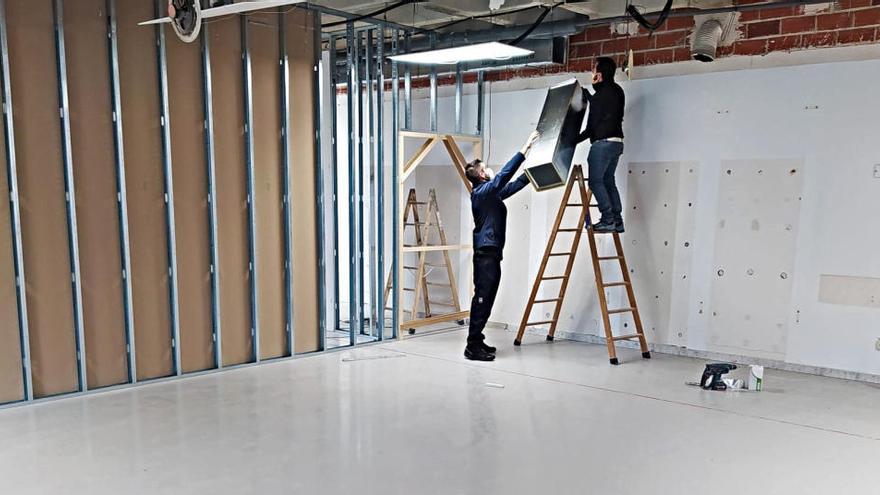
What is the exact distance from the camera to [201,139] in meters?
5.29

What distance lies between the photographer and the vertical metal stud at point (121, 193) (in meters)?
4.76

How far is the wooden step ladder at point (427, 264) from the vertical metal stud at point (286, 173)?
143 centimetres

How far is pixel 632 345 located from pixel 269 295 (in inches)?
138

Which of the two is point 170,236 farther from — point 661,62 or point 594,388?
point 661,62

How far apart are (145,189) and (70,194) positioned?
528 mm

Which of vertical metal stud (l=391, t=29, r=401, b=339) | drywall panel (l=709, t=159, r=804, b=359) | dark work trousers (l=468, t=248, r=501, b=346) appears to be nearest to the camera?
drywall panel (l=709, t=159, r=804, b=359)

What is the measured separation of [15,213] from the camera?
4.44 meters

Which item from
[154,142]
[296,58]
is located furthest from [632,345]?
[154,142]

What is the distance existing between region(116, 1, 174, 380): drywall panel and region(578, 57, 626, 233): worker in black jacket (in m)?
3.69

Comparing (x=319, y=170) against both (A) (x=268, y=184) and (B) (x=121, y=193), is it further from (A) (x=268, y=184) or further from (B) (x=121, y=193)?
(B) (x=121, y=193)

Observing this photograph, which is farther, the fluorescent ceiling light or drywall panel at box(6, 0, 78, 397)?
the fluorescent ceiling light

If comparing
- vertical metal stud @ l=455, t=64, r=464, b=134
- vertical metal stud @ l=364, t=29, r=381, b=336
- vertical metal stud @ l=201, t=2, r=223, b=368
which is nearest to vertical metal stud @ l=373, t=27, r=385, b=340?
vertical metal stud @ l=364, t=29, r=381, b=336

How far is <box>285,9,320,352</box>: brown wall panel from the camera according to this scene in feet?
19.1

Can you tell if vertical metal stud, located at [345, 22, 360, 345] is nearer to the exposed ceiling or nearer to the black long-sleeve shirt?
the exposed ceiling
